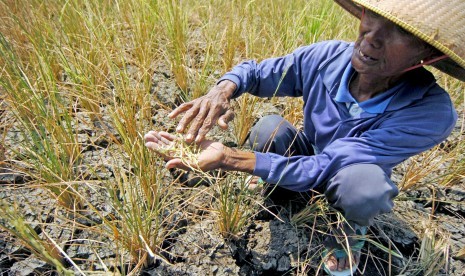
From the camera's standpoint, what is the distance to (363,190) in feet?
3.90

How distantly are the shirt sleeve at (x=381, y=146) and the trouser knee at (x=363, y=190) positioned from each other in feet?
0.11

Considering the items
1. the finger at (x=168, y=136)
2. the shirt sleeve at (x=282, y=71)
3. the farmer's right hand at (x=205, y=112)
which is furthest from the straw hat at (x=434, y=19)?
the finger at (x=168, y=136)

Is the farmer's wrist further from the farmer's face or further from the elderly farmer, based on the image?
the farmer's face

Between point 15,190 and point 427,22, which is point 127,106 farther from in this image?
point 427,22

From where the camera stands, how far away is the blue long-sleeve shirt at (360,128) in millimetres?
1208

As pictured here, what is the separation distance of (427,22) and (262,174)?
69 cm

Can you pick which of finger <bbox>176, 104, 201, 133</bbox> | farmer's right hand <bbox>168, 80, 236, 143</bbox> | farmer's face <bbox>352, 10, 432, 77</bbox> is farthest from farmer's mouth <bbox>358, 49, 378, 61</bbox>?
finger <bbox>176, 104, 201, 133</bbox>

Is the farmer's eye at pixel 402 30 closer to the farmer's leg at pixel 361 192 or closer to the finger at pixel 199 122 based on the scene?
the farmer's leg at pixel 361 192

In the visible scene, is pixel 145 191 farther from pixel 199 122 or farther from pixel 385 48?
pixel 385 48

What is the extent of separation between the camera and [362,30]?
1.22 m

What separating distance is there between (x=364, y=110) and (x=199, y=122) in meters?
0.62

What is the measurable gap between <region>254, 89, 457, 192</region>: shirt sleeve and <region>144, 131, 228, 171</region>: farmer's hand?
0.15 metres

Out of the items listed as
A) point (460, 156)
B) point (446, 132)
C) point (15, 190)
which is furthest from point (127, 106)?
point (460, 156)

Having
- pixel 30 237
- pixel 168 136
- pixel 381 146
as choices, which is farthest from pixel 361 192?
pixel 30 237
